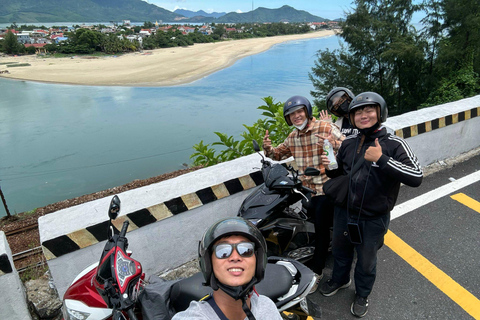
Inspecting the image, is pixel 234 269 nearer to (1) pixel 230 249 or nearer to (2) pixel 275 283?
(1) pixel 230 249

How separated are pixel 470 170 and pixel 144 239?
179 inches

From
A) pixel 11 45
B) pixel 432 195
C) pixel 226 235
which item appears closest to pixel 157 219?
pixel 226 235

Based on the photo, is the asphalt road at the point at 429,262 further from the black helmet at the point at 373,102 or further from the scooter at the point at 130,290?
the black helmet at the point at 373,102

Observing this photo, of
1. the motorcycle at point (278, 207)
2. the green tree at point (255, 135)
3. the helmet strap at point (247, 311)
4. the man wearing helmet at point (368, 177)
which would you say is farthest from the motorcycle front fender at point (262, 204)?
the green tree at point (255, 135)

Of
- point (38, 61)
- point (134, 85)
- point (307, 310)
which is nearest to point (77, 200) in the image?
point (307, 310)

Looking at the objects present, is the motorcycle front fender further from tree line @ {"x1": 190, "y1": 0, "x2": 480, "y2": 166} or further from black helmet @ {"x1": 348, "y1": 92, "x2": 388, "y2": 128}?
tree line @ {"x1": 190, "y1": 0, "x2": 480, "y2": 166}

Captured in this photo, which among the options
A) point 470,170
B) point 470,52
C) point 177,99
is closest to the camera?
point 470,170

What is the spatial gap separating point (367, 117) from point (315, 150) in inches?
25.7

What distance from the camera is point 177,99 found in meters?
29.4

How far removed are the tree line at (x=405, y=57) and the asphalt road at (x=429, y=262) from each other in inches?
113

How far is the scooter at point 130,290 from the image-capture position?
1605 mm

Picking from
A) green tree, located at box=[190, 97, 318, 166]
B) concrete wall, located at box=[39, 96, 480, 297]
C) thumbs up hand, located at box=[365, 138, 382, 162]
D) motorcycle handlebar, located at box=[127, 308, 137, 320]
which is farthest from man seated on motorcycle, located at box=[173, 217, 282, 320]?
green tree, located at box=[190, 97, 318, 166]

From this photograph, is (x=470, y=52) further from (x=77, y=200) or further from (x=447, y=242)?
(x=77, y=200)

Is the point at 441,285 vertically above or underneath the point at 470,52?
underneath
